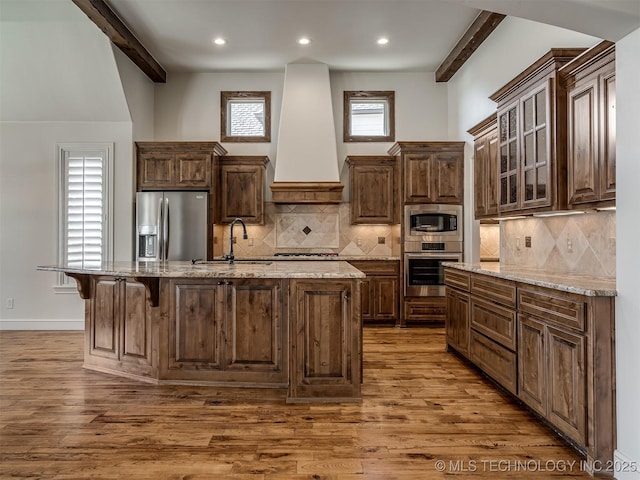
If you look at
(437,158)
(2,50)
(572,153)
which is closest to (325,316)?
(572,153)

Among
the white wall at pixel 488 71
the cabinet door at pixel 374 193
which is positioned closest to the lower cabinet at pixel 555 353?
the white wall at pixel 488 71

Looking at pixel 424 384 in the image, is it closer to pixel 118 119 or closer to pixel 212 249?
pixel 212 249

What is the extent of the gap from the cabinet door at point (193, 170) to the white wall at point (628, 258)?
4.74 meters

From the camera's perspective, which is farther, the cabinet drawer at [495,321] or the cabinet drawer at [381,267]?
the cabinet drawer at [381,267]

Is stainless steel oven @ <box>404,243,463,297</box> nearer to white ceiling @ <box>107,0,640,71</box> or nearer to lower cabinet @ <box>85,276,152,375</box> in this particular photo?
white ceiling @ <box>107,0,640,71</box>

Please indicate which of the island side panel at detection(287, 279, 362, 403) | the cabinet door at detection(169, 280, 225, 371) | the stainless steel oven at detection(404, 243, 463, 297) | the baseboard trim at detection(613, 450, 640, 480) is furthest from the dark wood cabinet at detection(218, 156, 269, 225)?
the baseboard trim at detection(613, 450, 640, 480)

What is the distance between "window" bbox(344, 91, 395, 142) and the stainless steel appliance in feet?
4.86

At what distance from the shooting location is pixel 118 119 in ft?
18.7

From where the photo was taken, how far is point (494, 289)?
3.30m

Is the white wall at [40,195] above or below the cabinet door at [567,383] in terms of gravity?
above

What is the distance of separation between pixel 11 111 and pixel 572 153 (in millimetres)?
6477

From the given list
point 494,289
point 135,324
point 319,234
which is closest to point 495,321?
point 494,289

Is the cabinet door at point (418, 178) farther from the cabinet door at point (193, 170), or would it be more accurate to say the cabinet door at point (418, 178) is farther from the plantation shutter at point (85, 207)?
the plantation shutter at point (85, 207)

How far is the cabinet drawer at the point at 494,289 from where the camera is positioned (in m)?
3.03
